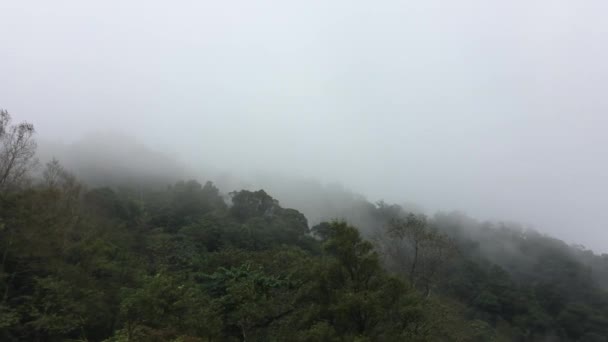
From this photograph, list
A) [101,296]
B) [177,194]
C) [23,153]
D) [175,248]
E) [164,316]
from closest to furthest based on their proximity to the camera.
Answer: [164,316] < [101,296] < [23,153] < [175,248] < [177,194]

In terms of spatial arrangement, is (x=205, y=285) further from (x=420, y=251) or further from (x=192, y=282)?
(x=420, y=251)

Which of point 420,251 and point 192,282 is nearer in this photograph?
point 192,282

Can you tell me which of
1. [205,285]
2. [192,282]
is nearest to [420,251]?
[205,285]

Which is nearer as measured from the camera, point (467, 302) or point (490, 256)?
point (467, 302)

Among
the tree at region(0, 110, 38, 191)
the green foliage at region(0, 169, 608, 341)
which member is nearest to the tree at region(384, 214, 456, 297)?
the green foliage at region(0, 169, 608, 341)

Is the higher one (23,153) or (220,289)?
(23,153)

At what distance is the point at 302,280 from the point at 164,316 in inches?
269

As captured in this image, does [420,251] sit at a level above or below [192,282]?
above

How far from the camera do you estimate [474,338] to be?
31641mm

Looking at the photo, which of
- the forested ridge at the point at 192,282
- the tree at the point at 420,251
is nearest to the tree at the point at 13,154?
the forested ridge at the point at 192,282

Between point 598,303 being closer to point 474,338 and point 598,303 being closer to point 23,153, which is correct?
point 474,338

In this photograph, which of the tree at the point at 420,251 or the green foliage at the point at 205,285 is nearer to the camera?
the green foliage at the point at 205,285

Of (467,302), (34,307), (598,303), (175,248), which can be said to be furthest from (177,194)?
(598,303)

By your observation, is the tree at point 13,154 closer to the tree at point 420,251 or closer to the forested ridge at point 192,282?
the forested ridge at point 192,282
